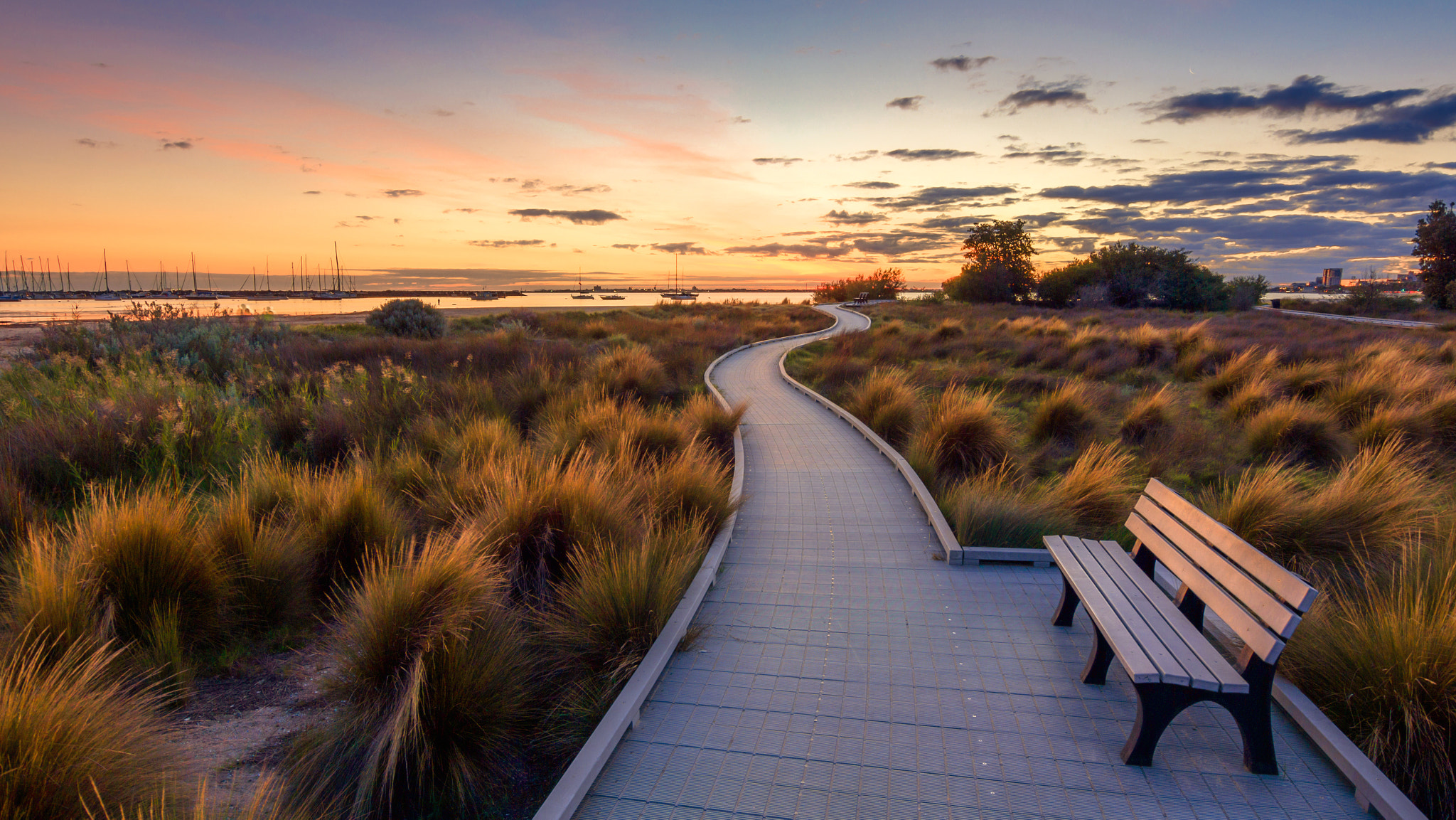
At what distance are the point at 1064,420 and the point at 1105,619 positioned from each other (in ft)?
25.0

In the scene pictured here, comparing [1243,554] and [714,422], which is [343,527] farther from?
[1243,554]

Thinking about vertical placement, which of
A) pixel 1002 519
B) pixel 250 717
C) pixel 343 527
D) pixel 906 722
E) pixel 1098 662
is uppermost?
pixel 343 527

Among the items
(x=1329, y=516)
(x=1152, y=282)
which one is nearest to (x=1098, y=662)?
(x=1329, y=516)

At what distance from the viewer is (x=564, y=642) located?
155 inches

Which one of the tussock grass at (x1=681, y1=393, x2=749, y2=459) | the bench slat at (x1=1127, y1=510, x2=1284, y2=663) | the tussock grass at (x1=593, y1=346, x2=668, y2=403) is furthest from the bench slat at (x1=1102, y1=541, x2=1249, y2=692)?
the tussock grass at (x1=593, y1=346, x2=668, y2=403)

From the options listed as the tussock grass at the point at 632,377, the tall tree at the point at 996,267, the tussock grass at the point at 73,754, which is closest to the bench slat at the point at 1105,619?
the tussock grass at the point at 73,754

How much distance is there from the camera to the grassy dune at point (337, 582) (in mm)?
2812

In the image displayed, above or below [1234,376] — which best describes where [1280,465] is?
below

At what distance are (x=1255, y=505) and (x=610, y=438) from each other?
638cm

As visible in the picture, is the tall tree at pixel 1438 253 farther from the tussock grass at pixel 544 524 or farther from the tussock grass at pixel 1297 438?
the tussock grass at pixel 544 524

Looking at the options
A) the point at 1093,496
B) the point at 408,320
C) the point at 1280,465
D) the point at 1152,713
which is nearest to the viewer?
the point at 1152,713

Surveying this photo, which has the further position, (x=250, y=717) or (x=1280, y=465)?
(x=1280, y=465)

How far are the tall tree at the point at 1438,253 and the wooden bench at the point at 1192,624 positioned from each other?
53231 millimetres

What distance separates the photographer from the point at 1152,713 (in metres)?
2.86
